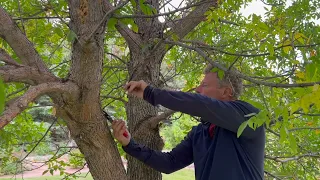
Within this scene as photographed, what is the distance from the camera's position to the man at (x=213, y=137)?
5.52 feet

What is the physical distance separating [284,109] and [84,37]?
1033mm

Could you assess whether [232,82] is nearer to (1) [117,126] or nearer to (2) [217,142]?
(2) [217,142]

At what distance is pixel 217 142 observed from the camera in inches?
74.1

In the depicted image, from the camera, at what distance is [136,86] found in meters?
1.84

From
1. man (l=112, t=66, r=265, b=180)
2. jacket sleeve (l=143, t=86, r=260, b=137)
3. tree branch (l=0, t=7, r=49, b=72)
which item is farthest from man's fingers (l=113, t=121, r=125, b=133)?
tree branch (l=0, t=7, r=49, b=72)

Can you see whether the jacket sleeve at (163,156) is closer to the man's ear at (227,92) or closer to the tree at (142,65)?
the tree at (142,65)

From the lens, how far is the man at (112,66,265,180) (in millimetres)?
1683

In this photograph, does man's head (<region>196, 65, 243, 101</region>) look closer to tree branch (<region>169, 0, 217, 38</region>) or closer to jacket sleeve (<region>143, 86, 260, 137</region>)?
jacket sleeve (<region>143, 86, 260, 137</region>)

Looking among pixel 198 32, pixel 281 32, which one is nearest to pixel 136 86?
pixel 281 32

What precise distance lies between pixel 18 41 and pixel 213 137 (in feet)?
3.60

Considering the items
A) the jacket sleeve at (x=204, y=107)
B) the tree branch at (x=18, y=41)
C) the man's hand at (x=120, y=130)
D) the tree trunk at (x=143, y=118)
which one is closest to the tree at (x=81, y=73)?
the tree branch at (x=18, y=41)

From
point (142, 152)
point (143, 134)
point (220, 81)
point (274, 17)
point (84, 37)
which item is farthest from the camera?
point (274, 17)

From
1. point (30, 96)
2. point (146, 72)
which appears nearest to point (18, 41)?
point (30, 96)

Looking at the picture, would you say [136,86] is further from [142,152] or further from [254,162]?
[254,162]
